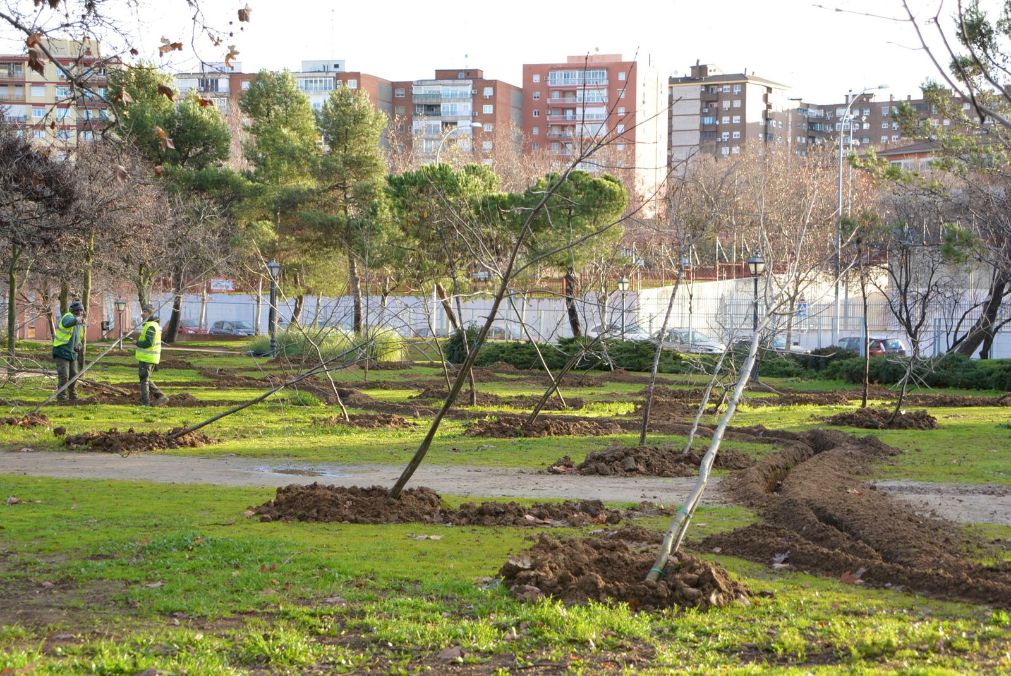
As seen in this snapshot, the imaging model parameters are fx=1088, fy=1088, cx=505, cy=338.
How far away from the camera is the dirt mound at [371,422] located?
1964cm

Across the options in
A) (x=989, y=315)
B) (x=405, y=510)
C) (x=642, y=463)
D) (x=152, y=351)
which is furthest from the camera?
(x=989, y=315)

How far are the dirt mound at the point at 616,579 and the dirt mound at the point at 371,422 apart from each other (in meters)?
12.2

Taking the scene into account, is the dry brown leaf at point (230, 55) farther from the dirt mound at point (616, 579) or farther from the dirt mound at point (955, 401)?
the dirt mound at point (955, 401)

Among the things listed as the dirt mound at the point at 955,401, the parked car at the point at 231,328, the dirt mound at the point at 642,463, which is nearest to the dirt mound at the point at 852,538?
the dirt mound at the point at 642,463

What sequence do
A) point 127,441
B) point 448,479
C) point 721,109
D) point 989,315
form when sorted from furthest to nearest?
point 721,109
point 989,315
point 127,441
point 448,479

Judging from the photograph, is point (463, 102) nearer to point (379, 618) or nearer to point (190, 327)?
point (190, 327)

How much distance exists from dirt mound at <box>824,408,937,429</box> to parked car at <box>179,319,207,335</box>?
43.9 meters

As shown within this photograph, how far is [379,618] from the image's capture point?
21.5 ft

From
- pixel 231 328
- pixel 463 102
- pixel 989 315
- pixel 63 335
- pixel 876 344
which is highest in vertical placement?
pixel 463 102

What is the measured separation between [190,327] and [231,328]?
3.37 meters

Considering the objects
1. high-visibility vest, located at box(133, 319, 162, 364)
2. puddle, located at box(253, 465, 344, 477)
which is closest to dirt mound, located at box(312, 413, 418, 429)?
high-visibility vest, located at box(133, 319, 162, 364)

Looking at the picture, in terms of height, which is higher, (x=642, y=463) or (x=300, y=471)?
(x=642, y=463)

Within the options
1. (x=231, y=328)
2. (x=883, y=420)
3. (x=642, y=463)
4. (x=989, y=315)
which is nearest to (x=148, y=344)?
(x=642, y=463)

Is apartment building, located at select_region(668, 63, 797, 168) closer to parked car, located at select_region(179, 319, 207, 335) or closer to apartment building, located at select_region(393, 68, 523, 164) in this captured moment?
apartment building, located at select_region(393, 68, 523, 164)
